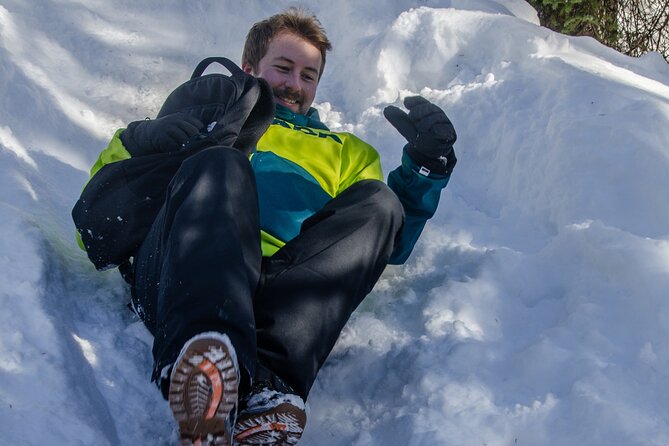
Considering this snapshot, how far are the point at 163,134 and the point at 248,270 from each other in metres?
0.63

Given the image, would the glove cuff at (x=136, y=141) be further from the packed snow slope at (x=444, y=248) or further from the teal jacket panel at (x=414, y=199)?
the teal jacket panel at (x=414, y=199)

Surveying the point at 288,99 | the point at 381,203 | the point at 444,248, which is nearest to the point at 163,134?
the point at 381,203

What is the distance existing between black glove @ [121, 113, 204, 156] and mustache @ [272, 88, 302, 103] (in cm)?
63

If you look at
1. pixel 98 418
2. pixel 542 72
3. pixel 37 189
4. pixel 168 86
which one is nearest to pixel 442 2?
pixel 542 72

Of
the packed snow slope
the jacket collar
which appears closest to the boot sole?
the packed snow slope

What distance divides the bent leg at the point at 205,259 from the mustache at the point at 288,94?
0.96m

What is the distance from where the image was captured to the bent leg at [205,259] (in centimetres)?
143

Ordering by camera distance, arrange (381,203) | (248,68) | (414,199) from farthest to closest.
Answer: (248,68) < (414,199) < (381,203)

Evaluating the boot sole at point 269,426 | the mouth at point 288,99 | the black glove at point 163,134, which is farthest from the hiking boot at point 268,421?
the mouth at point 288,99

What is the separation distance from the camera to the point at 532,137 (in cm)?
282

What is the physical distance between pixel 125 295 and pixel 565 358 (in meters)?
1.25

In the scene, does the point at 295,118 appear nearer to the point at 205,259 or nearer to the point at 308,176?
the point at 308,176

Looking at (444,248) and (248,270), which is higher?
(248,270)

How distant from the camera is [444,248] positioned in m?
2.57
